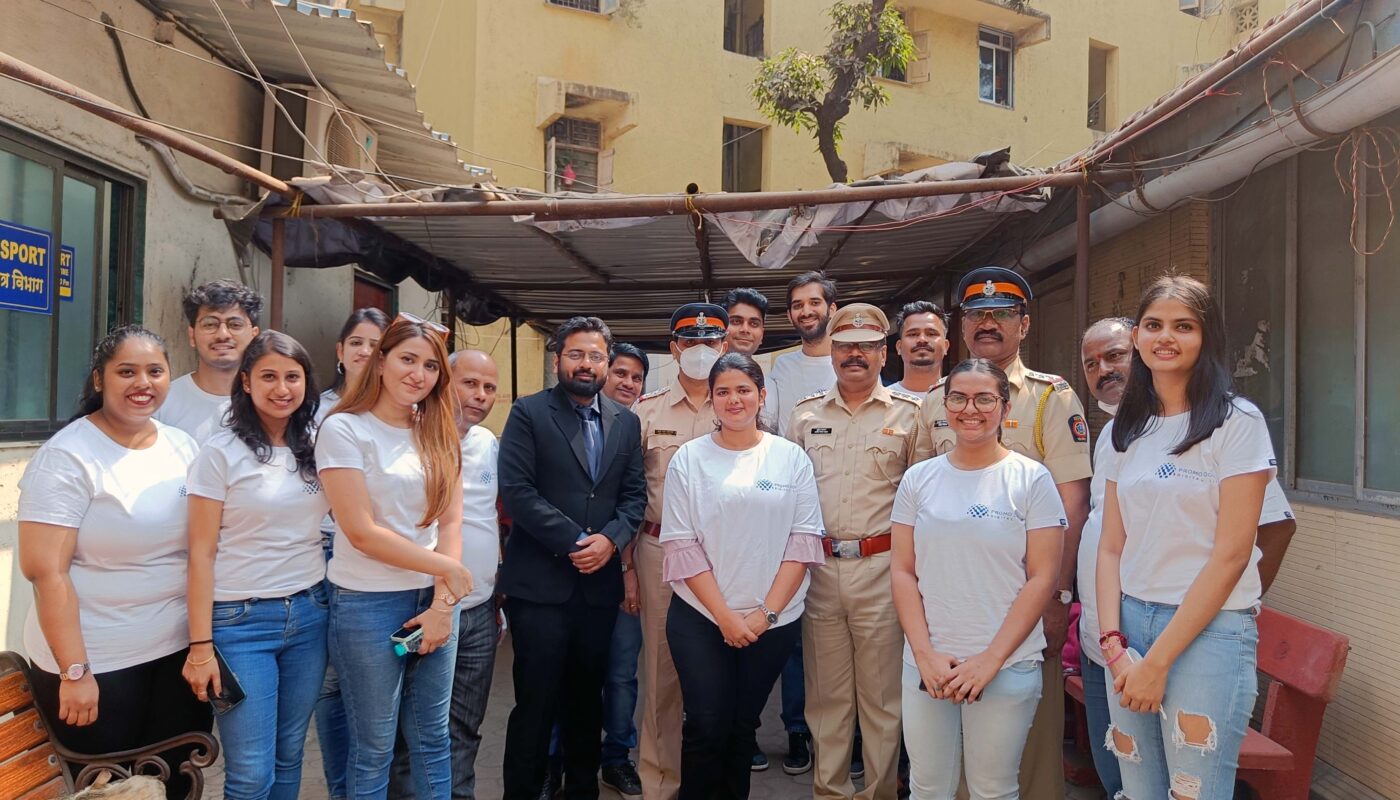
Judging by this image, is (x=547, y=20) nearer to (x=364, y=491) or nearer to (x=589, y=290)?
(x=589, y=290)

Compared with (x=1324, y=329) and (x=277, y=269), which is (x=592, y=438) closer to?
(x=277, y=269)

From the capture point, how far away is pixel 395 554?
2.65m

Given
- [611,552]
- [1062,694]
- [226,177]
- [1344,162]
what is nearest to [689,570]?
[611,552]

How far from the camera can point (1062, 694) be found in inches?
126

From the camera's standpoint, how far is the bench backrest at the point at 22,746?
251cm

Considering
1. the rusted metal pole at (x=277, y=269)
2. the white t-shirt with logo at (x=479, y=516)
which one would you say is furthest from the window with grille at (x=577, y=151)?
the white t-shirt with logo at (x=479, y=516)

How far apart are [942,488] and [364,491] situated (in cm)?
177

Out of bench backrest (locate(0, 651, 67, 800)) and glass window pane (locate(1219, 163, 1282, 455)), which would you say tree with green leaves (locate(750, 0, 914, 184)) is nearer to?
glass window pane (locate(1219, 163, 1282, 455))

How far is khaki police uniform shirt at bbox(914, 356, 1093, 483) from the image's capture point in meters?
3.24

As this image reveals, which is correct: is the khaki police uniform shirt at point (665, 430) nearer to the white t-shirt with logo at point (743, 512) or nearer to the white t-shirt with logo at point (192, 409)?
the white t-shirt with logo at point (743, 512)

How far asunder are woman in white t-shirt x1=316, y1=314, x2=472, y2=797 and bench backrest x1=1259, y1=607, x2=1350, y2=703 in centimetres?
291

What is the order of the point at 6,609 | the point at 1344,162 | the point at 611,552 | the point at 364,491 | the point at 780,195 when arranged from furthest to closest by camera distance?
1. the point at 780,195
2. the point at 6,609
3. the point at 1344,162
4. the point at 611,552
5. the point at 364,491

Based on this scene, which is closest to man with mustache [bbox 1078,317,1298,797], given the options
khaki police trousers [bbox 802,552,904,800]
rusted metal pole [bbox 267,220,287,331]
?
khaki police trousers [bbox 802,552,904,800]

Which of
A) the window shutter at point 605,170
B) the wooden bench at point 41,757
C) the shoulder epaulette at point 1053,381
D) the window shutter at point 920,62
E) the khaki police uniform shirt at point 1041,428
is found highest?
the window shutter at point 920,62
